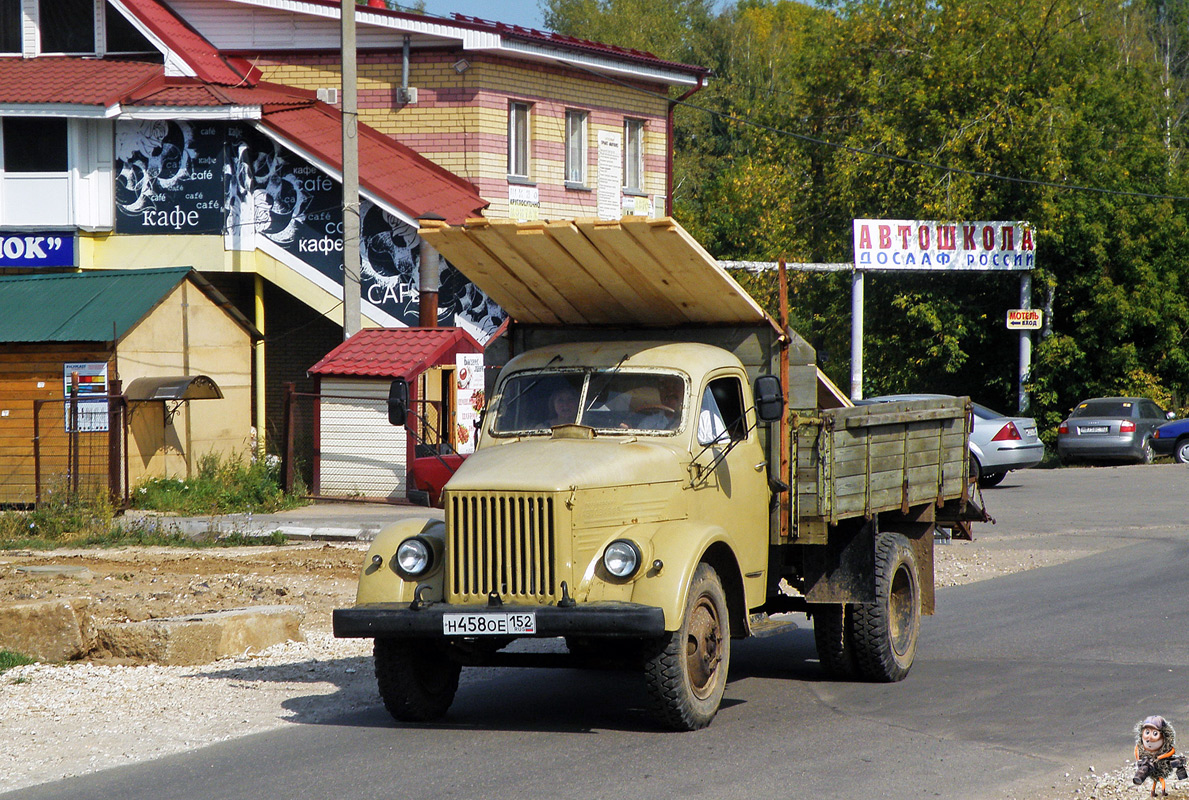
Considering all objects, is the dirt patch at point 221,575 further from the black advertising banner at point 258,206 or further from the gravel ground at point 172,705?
the black advertising banner at point 258,206

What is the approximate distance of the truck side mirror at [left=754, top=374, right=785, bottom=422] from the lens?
26.1 feet

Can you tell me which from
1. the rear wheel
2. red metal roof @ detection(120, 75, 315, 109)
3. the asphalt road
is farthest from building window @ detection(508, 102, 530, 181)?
the asphalt road

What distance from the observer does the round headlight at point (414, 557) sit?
7574 millimetres

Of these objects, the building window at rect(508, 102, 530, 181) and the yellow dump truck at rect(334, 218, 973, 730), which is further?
the building window at rect(508, 102, 530, 181)

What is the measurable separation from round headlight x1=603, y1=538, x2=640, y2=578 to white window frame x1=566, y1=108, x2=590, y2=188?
75.0ft

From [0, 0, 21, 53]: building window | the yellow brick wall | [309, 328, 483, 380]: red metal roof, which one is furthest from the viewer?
[0, 0, 21, 53]: building window

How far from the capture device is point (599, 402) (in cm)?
829

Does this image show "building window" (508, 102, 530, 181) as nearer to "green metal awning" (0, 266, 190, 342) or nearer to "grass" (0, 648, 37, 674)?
"green metal awning" (0, 266, 190, 342)

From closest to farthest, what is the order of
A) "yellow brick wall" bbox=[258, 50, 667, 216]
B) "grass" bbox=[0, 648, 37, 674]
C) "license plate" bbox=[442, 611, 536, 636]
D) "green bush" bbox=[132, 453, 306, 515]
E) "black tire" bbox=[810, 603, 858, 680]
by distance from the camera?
"license plate" bbox=[442, 611, 536, 636] → "black tire" bbox=[810, 603, 858, 680] → "grass" bbox=[0, 648, 37, 674] → "green bush" bbox=[132, 453, 306, 515] → "yellow brick wall" bbox=[258, 50, 667, 216]

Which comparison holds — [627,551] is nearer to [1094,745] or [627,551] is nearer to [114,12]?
[1094,745]

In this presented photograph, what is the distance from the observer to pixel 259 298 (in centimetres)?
2650

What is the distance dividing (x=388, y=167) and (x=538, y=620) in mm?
20657

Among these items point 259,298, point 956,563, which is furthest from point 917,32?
point 956,563

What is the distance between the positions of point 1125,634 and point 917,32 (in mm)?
30618
